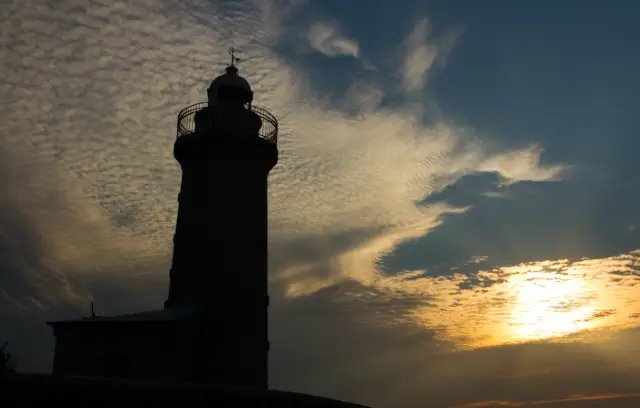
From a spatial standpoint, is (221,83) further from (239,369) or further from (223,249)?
(239,369)

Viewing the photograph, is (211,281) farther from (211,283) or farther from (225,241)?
(225,241)

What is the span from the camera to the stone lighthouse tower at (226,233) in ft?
70.6

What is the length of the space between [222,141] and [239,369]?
Result: 9458 millimetres

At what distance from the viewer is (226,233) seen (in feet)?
74.6

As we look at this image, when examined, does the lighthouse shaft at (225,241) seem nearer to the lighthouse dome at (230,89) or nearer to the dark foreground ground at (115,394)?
the lighthouse dome at (230,89)

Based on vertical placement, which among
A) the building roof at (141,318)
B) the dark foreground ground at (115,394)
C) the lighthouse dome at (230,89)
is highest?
the lighthouse dome at (230,89)

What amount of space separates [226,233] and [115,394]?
46.9 feet

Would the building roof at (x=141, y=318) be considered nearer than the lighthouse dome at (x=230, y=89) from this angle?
Yes

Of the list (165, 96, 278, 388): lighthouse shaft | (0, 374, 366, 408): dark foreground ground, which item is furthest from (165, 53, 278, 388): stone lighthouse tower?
(0, 374, 366, 408): dark foreground ground

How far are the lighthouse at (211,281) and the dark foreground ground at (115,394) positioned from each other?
9722mm

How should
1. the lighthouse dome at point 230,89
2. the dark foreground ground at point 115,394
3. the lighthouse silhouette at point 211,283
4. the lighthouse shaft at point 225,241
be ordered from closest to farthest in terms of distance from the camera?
the dark foreground ground at point 115,394
the lighthouse silhouette at point 211,283
the lighthouse shaft at point 225,241
the lighthouse dome at point 230,89

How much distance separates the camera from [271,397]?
10570 millimetres

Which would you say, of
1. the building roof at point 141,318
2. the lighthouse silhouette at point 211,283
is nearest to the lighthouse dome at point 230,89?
the lighthouse silhouette at point 211,283

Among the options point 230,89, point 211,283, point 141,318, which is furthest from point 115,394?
point 230,89
